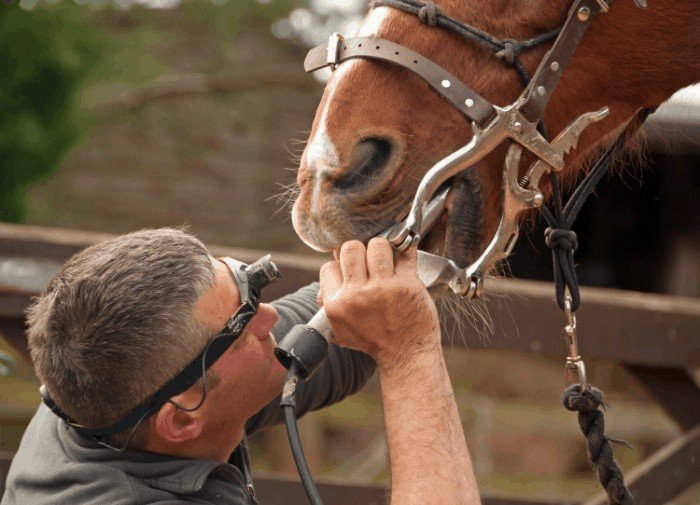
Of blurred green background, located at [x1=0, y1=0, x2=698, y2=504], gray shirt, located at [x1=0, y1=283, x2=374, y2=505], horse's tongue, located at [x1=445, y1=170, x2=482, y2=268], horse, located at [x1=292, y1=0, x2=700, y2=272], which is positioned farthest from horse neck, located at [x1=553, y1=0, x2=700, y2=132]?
blurred green background, located at [x1=0, y1=0, x2=698, y2=504]

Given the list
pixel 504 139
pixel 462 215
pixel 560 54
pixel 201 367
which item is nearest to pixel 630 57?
pixel 560 54

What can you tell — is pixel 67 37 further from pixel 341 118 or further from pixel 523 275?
pixel 341 118

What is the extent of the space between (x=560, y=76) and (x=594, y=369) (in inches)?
213

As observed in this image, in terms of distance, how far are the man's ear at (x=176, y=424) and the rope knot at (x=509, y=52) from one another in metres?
0.84

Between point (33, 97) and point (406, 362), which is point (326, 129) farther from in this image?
point (33, 97)

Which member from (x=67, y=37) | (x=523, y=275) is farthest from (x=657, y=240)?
(x=67, y=37)

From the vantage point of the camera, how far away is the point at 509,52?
168 cm

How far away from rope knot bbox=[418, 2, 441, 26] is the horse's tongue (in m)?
0.27

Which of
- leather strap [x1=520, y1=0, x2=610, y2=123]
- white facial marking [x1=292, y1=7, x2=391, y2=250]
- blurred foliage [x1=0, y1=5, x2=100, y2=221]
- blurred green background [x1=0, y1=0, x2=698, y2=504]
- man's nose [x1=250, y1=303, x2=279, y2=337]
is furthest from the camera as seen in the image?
blurred green background [x1=0, y1=0, x2=698, y2=504]

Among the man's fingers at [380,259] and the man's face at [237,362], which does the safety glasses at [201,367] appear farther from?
the man's fingers at [380,259]

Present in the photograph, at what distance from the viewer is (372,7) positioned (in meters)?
1.77

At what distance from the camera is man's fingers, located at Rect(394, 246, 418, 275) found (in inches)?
59.9

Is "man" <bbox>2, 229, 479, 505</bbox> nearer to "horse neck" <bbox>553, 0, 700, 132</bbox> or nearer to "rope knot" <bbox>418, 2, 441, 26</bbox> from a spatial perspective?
"rope knot" <bbox>418, 2, 441, 26</bbox>

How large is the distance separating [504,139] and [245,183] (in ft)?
22.7
